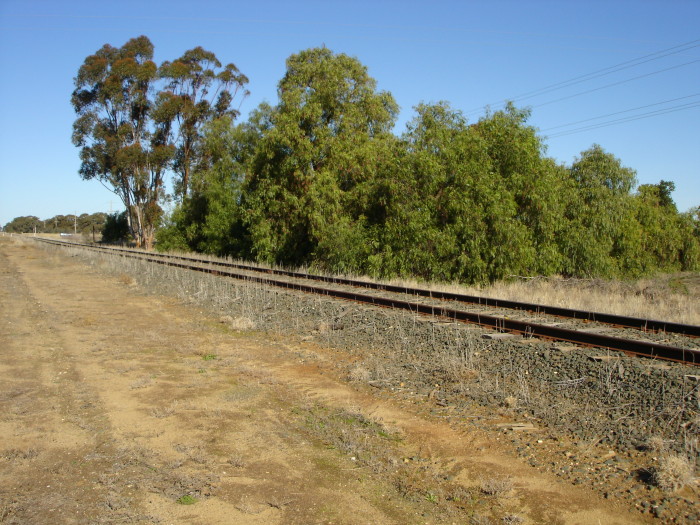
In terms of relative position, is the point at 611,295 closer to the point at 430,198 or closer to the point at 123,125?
the point at 430,198

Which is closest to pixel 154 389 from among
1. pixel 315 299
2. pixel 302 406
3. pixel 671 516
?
pixel 302 406

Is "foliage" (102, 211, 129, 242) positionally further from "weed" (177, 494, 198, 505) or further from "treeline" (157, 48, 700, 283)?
"weed" (177, 494, 198, 505)

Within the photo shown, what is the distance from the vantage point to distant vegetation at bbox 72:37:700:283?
23.0 metres

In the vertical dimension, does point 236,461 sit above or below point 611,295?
below

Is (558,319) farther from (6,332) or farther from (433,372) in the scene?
Answer: (6,332)

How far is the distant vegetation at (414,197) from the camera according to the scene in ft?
75.6

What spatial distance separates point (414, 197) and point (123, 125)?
140ft

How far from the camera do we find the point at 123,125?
56.9 m

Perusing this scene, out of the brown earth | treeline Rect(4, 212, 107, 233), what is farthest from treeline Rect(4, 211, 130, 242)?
the brown earth

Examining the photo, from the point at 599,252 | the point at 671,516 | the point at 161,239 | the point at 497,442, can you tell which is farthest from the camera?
the point at 161,239

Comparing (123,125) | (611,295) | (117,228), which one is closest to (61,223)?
(117,228)

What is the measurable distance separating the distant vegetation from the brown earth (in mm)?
13887

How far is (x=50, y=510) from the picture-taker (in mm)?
4578

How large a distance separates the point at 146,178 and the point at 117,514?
56.7m
